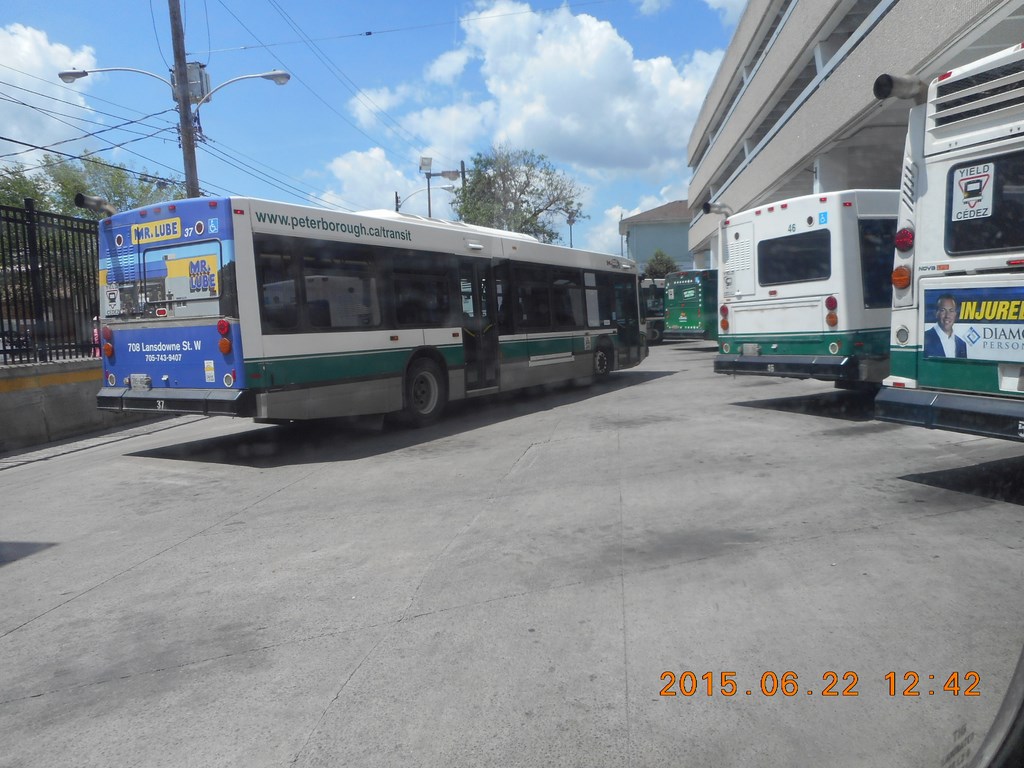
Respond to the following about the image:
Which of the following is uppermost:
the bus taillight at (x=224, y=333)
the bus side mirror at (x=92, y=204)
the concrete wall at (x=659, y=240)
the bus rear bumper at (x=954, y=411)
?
the concrete wall at (x=659, y=240)

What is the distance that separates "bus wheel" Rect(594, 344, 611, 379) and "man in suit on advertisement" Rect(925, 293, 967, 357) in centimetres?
929

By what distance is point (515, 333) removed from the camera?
1327cm

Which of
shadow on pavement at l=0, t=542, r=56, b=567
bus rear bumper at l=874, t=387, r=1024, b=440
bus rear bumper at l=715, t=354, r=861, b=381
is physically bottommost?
shadow on pavement at l=0, t=542, r=56, b=567

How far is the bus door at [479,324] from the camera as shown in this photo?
12.2m

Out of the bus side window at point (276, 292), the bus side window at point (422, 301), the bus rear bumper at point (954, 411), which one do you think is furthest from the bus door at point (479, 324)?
the bus rear bumper at point (954, 411)

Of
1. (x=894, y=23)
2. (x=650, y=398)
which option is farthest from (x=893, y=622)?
(x=894, y=23)

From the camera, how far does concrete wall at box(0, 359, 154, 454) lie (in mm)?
10797

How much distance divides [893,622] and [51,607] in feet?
15.6

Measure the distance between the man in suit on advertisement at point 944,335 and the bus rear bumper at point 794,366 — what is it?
3.54 metres

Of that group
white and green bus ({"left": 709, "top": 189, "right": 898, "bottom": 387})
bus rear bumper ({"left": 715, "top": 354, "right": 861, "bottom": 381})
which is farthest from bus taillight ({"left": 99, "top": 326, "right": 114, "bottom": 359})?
white and green bus ({"left": 709, "top": 189, "right": 898, "bottom": 387})

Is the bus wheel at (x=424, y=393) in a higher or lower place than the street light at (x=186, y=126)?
lower

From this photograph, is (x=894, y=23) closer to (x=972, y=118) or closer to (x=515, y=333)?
(x=515, y=333)

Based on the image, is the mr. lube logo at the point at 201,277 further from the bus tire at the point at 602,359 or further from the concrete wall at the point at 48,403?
the bus tire at the point at 602,359

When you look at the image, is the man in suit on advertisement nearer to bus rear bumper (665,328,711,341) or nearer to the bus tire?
the bus tire
